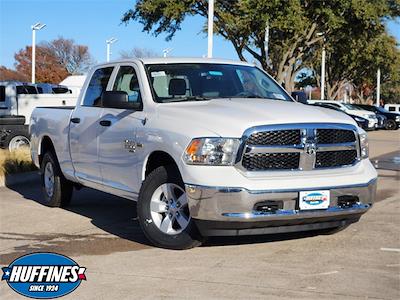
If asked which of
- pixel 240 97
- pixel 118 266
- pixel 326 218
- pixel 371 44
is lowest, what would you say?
pixel 118 266

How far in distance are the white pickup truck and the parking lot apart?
0.28 m

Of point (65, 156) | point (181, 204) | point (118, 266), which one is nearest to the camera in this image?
point (118, 266)

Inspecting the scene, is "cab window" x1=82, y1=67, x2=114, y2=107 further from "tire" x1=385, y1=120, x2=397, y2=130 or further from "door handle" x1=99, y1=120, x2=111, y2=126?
"tire" x1=385, y1=120, x2=397, y2=130

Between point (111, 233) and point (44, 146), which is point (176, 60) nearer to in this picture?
point (111, 233)

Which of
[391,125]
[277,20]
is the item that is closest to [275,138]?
[277,20]

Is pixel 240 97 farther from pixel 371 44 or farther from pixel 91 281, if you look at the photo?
pixel 371 44

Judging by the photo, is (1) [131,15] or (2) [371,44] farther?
(2) [371,44]

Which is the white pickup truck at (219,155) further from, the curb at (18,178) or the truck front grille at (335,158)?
the curb at (18,178)

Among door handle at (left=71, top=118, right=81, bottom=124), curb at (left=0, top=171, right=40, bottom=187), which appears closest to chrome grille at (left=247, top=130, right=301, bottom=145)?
door handle at (left=71, top=118, right=81, bottom=124)

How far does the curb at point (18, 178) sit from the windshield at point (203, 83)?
5.20 m

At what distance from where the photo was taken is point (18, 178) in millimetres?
11469

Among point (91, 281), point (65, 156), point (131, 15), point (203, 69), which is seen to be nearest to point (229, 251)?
point (91, 281)

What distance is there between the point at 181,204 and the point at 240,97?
4.97 feet

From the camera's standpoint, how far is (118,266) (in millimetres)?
5629
